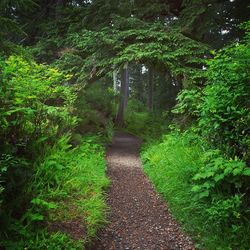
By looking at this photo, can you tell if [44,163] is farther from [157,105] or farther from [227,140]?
[157,105]

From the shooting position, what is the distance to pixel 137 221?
598 centimetres

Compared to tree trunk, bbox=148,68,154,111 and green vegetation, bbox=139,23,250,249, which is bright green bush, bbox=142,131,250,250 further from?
tree trunk, bbox=148,68,154,111

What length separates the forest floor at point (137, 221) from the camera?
5090 millimetres

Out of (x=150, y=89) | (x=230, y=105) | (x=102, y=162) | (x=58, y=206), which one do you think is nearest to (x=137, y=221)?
(x=58, y=206)

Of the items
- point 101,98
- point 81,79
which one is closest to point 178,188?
point 81,79

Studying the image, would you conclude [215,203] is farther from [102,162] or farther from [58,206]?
[102,162]

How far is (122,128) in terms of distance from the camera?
77.9 ft

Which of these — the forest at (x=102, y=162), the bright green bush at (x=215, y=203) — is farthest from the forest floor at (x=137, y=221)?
the bright green bush at (x=215, y=203)

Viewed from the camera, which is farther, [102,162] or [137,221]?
[102,162]

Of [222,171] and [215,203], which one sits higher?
[222,171]

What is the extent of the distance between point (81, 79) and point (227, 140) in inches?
285

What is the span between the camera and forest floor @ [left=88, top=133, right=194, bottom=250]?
5.09m

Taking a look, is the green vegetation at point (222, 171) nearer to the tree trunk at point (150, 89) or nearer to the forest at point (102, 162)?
the forest at point (102, 162)

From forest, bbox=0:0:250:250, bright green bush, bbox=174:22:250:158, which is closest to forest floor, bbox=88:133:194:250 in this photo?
forest, bbox=0:0:250:250
